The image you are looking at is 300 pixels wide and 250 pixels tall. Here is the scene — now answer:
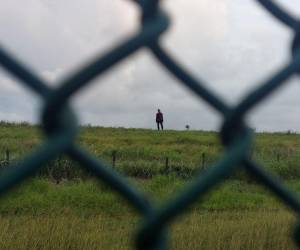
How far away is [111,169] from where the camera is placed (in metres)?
0.61

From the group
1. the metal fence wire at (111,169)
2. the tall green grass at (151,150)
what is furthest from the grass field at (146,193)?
the metal fence wire at (111,169)

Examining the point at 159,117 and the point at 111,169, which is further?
the point at 159,117

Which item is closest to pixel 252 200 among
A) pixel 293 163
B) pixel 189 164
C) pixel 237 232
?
pixel 189 164

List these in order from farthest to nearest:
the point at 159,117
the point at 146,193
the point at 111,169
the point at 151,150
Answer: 1. the point at 159,117
2. the point at 151,150
3. the point at 146,193
4. the point at 111,169

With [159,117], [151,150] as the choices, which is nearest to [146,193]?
[151,150]

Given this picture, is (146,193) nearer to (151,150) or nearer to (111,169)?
(111,169)

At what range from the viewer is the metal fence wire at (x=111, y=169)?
0.53 meters

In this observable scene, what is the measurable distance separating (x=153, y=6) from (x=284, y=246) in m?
6.13

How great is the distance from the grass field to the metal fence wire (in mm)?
290

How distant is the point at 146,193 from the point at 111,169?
81 centimetres

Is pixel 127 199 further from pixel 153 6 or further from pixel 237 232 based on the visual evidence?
pixel 237 232

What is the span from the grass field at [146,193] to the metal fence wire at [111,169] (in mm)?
290

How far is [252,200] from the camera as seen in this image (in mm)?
14055

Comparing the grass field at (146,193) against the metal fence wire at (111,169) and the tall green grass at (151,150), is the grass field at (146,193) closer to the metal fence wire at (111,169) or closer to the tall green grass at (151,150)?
the tall green grass at (151,150)
